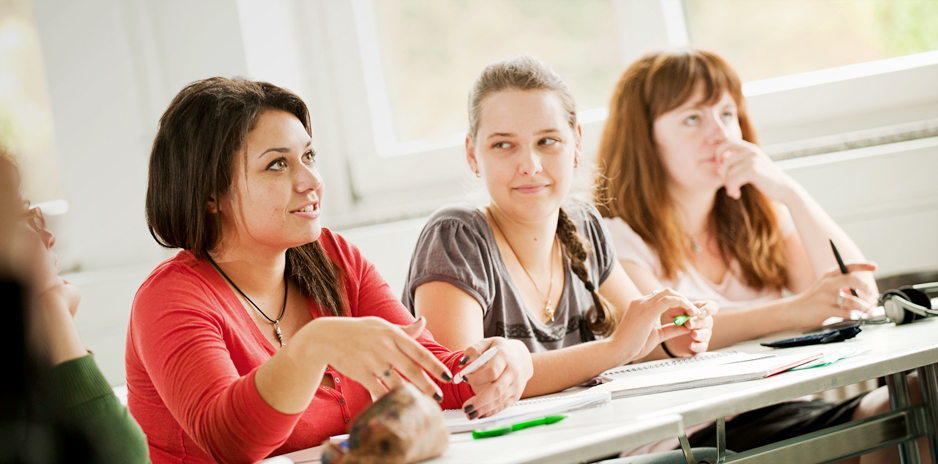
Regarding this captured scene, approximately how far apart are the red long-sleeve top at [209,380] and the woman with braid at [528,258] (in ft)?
0.47

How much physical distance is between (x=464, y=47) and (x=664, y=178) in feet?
3.25

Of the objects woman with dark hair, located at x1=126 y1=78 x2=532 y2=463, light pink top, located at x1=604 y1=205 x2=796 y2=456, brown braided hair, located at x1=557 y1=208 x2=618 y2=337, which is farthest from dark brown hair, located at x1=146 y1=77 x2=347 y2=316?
light pink top, located at x1=604 y1=205 x2=796 y2=456

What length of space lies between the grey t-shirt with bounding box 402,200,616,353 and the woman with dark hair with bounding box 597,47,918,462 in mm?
296

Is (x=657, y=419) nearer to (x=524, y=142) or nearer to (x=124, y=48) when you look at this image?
(x=524, y=142)

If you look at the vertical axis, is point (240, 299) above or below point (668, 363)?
above

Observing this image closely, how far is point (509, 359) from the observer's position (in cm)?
109

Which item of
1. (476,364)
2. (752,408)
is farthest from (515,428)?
(752,408)

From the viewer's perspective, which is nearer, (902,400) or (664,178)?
(902,400)

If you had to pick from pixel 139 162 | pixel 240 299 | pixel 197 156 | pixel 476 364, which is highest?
pixel 139 162

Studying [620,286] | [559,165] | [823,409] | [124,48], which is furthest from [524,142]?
[124,48]

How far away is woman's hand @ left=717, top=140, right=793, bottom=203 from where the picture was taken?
6.36 feet

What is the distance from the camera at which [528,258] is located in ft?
5.44

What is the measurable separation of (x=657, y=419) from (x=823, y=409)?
92 cm

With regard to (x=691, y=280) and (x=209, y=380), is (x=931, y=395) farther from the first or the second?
(x=209, y=380)
